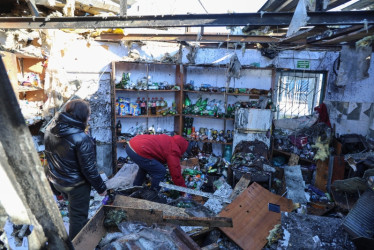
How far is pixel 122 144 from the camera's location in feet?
21.3

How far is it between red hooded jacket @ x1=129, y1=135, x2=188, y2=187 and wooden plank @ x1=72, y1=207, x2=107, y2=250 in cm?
198

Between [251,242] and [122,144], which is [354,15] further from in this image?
[122,144]

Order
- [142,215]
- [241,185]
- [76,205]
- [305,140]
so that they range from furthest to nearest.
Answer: [305,140], [241,185], [76,205], [142,215]

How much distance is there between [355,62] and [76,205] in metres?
4.75

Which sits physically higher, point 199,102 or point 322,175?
point 199,102

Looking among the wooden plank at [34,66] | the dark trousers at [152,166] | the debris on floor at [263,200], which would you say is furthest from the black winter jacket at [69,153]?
the wooden plank at [34,66]

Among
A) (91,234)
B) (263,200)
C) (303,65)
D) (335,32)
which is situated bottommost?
(263,200)

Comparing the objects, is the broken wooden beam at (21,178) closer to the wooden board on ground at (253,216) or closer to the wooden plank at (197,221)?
the wooden plank at (197,221)

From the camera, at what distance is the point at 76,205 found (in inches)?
112

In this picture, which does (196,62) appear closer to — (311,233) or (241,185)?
(241,185)

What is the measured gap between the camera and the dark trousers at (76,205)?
285 cm

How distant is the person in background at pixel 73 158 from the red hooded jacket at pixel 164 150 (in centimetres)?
131

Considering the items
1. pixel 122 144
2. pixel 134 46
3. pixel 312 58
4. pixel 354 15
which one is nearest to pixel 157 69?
pixel 134 46

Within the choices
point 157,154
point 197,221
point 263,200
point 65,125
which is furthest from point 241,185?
point 65,125
